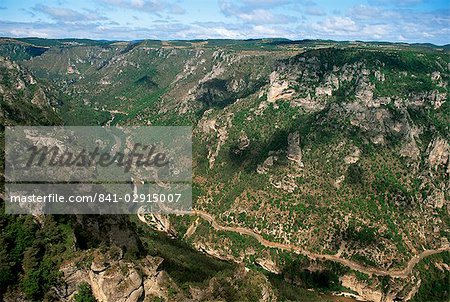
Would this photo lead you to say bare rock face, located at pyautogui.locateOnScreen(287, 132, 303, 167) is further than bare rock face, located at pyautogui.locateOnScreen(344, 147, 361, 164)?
Yes

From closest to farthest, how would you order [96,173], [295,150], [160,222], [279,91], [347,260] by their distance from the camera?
[96,173]
[347,260]
[295,150]
[160,222]
[279,91]

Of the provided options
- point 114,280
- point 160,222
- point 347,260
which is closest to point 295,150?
point 347,260

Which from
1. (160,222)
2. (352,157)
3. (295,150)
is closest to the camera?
(352,157)

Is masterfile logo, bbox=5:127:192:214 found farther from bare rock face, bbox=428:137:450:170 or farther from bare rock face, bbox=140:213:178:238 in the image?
bare rock face, bbox=428:137:450:170

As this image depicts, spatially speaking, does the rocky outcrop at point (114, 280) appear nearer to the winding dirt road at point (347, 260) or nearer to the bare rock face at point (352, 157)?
the winding dirt road at point (347, 260)

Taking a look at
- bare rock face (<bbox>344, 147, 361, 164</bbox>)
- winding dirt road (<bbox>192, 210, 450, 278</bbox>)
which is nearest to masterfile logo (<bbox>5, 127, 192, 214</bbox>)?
winding dirt road (<bbox>192, 210, 450, 278</bbox>)

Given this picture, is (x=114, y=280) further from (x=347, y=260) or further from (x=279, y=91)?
(x=279, y=91)

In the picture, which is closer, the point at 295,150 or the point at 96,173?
the point at 96,173
